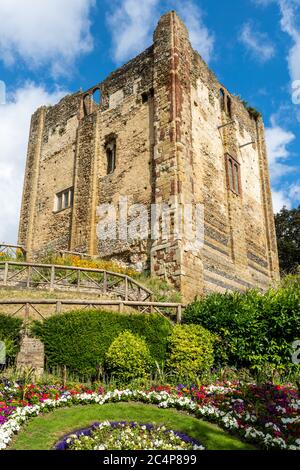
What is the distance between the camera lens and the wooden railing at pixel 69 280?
579 inches

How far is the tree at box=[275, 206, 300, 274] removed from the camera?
36.0 m

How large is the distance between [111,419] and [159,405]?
129cm

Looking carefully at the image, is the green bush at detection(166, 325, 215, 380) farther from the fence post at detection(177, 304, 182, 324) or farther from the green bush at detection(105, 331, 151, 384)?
the fence post at detection(177, 304, 182, 324)

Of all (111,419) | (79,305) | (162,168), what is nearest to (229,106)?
(162,168)

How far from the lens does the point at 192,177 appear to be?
1911 cm

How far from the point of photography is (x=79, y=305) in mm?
12609

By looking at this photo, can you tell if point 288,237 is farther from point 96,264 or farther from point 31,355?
point 31,355

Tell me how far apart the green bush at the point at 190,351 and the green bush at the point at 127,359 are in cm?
79

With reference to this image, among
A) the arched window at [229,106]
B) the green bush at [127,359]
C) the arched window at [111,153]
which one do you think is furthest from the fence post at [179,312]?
the arched window at [229,106]

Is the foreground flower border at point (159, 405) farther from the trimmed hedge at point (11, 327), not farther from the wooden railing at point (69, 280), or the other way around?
the wooden railing at point (69, 280)

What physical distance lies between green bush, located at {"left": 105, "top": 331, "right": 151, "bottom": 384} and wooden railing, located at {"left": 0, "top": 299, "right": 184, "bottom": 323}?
5.04ft
